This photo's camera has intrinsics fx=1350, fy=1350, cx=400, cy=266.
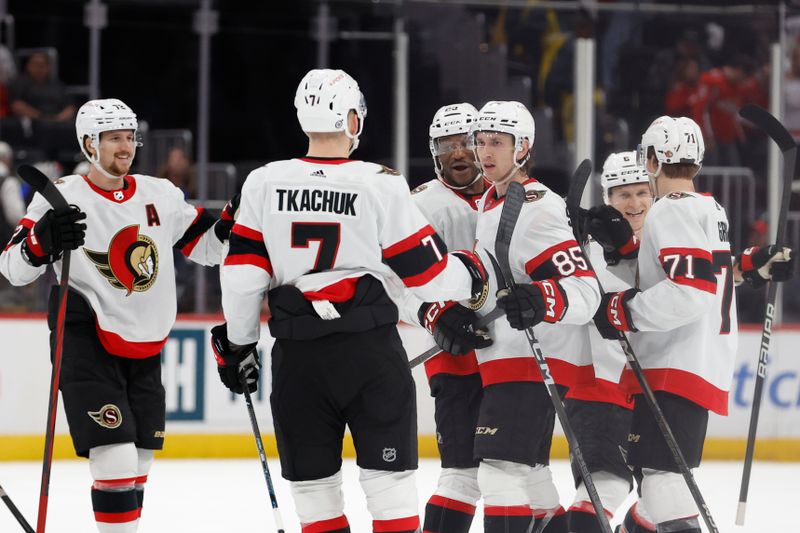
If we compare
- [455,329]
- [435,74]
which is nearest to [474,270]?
[455,329]

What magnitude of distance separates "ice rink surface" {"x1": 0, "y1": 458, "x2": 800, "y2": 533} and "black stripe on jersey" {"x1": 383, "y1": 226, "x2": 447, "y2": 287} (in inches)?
71.7

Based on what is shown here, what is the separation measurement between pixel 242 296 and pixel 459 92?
5.14m

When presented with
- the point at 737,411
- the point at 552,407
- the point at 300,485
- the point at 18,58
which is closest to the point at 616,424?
the point at 552,407

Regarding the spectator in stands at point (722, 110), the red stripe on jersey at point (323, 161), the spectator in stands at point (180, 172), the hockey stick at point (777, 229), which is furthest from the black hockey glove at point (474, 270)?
the spectator in stands at point (722, 110)

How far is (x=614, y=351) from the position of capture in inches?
152

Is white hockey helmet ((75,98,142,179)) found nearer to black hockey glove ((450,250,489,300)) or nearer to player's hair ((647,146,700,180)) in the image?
black hockey glove ((450,250,489,300))

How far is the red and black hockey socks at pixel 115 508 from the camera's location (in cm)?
354

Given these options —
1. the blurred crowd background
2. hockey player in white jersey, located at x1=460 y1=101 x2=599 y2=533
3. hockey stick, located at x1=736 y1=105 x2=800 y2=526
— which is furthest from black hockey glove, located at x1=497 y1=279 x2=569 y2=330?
the blurred crowd background

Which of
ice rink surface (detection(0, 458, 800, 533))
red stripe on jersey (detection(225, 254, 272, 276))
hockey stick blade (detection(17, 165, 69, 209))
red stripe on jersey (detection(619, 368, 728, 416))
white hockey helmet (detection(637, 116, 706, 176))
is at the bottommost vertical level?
ice rink surface (detection(0, 458, 800, 533))

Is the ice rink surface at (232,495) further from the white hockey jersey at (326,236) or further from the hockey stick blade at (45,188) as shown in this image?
the white hockey jersey at (326,236)

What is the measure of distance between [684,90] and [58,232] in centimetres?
548

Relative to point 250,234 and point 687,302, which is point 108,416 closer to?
point 250,234

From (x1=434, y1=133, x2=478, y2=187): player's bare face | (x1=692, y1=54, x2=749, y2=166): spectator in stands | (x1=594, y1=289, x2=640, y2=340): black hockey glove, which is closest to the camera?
(x1=594, y1=289, x2=640, y2=340): black hockey glove

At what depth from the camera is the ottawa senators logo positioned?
3611 millimetres
